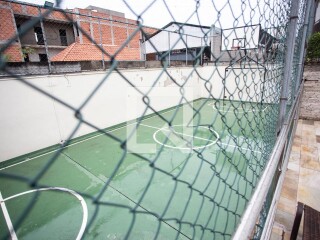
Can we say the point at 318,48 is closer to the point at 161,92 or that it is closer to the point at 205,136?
the point at 205,136

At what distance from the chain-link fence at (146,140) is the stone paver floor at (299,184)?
1.51 feet

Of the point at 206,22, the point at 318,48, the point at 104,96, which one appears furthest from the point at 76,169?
the point at 318,48

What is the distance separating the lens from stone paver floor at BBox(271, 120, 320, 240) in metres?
2.08

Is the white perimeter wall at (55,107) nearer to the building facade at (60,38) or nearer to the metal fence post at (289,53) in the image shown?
the building facade at (60,38)

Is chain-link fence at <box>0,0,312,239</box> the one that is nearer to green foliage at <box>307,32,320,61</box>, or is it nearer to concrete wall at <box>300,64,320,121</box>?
concrete wall at <box>300,64,320,121</box>

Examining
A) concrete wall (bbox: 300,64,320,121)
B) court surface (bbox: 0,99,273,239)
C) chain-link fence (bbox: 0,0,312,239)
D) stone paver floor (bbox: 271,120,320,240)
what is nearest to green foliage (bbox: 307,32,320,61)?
concrete wall (bbox: 300,64,320,121)

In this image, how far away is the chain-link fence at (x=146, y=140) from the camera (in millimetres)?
590

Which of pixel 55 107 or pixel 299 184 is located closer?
pixel 299 184

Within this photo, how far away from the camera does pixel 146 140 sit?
16.0ft

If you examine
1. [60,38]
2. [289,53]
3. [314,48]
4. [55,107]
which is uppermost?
[60,38]

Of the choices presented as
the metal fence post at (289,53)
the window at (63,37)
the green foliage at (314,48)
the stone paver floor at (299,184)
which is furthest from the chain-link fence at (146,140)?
the window at (63,37)

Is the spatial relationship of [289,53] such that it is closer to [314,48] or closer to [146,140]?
[146,140]

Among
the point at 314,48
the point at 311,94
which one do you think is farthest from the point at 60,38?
the point at 311,94

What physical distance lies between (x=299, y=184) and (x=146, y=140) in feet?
10.3
